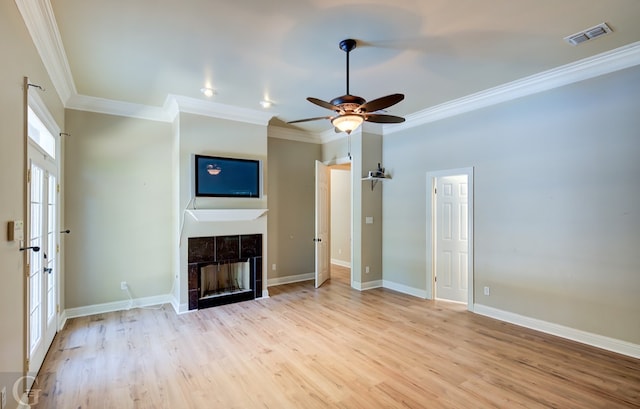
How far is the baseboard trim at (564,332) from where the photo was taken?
313 centimetres

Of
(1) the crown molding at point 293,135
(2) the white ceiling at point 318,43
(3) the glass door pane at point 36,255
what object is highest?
(2) the white ceiling at point 318,43

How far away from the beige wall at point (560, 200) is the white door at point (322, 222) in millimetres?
2086

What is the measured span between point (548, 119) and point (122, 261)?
604 centimetres

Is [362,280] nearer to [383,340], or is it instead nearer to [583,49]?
[383,340]

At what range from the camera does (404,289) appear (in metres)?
5.44

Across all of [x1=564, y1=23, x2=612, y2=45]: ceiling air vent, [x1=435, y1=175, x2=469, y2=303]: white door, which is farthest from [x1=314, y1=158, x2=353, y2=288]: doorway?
[x1=564, y1=23, x2=612, y2=45]: ceiling air vent

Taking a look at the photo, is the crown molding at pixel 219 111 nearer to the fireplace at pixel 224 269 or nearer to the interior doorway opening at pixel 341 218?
the fireplace at pixel 224 269

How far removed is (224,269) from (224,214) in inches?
39.2

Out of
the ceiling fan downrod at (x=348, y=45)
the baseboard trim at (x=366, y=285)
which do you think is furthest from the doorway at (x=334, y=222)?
the ceiling fan downrod at (x=348, y=45)

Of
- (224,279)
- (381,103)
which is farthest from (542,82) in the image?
(224,279)

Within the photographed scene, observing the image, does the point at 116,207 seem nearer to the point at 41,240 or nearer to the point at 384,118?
the point at 41,240

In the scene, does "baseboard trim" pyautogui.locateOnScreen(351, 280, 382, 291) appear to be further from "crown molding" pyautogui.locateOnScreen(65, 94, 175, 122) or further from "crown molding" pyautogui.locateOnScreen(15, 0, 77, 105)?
"crown molding" pyautogui.locateOnScreen(15, 0, 77, 105)

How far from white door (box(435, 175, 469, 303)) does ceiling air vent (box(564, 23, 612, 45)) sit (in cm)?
228

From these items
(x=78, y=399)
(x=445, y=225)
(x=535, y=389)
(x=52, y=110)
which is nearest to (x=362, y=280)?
(x=445, y=225)
